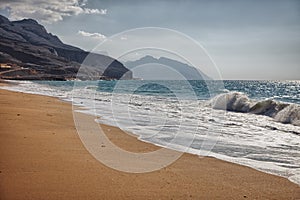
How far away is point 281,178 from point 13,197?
13.6 ft

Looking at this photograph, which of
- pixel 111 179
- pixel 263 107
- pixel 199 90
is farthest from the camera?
pixel 199 90

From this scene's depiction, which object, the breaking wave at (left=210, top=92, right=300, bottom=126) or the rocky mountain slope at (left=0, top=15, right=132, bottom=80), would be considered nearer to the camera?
the breaking wave at (left=210, top=92, right=300, bottom=126)

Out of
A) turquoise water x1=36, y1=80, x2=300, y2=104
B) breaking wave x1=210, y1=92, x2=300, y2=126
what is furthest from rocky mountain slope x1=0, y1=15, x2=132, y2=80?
breaking wave x1=210, y1=92, x2=300, y2=126

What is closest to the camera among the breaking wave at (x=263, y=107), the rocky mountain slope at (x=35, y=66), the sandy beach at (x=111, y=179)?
the sandy beach at (x=111, y=179)

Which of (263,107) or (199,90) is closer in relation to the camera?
(263,107)

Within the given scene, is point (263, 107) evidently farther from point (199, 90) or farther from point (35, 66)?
point (35, 66)

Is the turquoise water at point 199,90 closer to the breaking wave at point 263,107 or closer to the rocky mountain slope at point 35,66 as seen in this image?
the breaking wave at point 263,107

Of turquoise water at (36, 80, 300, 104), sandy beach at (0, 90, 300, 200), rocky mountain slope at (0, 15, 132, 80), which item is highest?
rocky mountain slope at (0, 15, 132, 80)

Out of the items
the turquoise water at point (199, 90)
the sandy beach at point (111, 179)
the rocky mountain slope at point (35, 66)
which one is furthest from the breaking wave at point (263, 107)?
the rocky mountain slope at point (35, 66)

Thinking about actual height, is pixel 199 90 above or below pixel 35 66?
below

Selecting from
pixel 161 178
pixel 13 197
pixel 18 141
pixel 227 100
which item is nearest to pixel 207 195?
pixel 161 178

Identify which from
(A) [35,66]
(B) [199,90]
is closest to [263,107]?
(B) [199,90]

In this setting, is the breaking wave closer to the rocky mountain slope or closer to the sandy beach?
the sandy beach

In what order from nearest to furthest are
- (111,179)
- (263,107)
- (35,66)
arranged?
(111,179) < (263,107) < (35,66)
